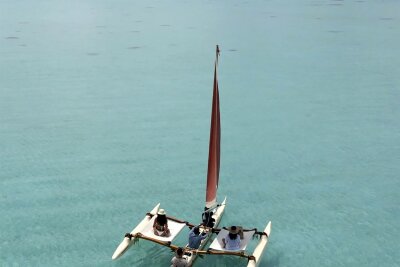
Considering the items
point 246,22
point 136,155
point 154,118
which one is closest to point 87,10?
point 246,22

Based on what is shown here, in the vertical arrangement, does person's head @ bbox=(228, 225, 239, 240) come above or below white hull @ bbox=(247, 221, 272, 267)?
above

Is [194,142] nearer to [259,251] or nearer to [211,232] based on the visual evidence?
[211,232]

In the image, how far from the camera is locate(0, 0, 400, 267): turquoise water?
16766 millimetres

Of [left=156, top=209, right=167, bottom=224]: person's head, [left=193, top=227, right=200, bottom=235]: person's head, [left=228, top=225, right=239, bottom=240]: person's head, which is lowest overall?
[left=193, top=227, right=200, bottom=235]: person's head

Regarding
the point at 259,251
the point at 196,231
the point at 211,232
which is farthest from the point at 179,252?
the point at 259,251

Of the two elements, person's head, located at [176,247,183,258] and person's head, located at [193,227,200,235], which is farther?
person's head, located at [193,227,200,235]

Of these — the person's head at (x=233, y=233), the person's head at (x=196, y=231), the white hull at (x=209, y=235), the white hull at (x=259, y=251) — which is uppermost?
the person's head at (x=233, y=233)

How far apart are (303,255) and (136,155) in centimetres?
1012

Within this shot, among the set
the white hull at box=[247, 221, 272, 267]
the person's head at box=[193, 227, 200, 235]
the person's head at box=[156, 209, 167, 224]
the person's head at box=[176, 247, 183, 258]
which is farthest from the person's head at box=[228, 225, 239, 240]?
the person's head at box=[156, 209, 167, 224]

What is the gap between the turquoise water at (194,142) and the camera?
16766 mm

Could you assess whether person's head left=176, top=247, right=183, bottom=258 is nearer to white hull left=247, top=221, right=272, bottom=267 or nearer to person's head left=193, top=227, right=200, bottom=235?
person's head left=193, top=227, right=200, bottom=235

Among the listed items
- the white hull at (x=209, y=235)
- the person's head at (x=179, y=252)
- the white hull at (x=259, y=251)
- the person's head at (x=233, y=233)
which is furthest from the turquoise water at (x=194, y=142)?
the person's head at (x=179, y=252)

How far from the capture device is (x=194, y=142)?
980 inches

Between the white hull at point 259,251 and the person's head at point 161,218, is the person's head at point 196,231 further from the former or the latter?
the white hull at point 259,251
